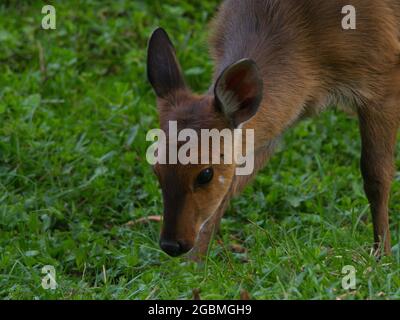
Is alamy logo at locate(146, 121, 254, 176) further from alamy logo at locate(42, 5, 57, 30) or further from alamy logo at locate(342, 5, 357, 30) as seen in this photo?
alamy logo at locate(42, 5, 57, 30)

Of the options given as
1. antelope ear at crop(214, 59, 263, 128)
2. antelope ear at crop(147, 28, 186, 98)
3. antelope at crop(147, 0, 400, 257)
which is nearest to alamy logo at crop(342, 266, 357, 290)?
antelope at crop(147, 0, 400, 257)

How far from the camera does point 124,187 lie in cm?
806

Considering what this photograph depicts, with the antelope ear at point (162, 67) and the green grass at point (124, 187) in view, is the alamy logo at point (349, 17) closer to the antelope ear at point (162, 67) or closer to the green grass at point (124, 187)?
the antelope ear at point (162, 67)

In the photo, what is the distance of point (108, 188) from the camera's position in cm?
799

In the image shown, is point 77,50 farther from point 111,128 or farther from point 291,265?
point 291,265

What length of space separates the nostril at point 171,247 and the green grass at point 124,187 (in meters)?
0.20

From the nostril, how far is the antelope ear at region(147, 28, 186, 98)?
3.12ft

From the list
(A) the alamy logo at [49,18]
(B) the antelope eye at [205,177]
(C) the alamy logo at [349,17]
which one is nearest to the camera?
(B) the antelope eye at [205,177]

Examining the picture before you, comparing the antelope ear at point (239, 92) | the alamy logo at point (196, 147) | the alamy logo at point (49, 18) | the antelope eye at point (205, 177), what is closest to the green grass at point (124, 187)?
the alamy logo at point (49, 18)

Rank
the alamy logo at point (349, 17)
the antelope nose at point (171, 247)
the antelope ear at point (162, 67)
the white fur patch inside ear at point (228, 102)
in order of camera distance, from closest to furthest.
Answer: the antelope nose at point (171, 247)
the white fur patch inside ear at point (228, 102)
the antelope ear at point (162, 67)
the alamy logo at point (349, 17)

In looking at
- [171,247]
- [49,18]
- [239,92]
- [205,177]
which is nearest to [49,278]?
[171,247]

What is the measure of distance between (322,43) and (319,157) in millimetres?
1809

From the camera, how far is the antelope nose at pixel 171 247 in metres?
6.00

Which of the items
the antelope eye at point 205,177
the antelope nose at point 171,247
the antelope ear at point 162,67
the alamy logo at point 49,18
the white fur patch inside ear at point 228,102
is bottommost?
the antelope nose at point 171,247
